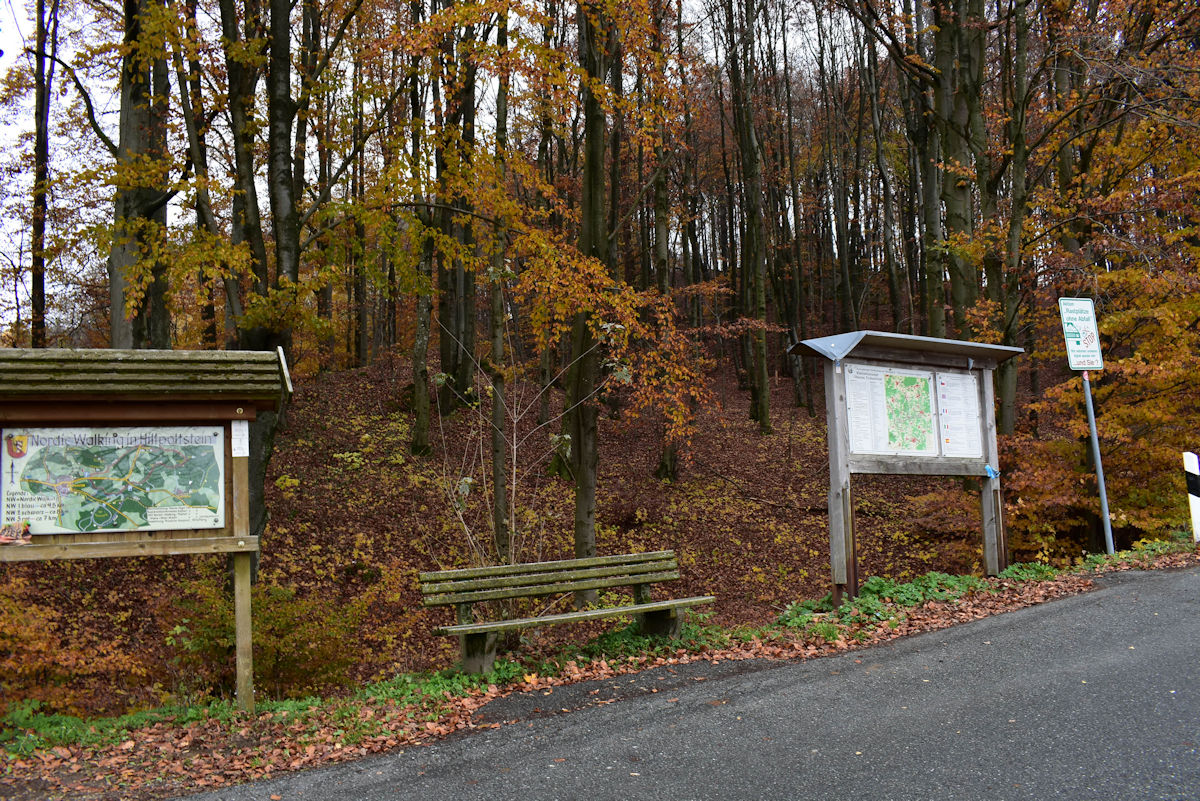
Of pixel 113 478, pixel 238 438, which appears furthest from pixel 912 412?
pixel 113 478

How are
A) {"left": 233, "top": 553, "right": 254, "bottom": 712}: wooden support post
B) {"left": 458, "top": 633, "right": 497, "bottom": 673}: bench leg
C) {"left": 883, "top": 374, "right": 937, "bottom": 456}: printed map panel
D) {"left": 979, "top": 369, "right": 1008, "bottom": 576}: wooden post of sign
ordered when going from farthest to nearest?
{"left": 979, "top": 369, "right": 1008, "bottom": 576}: wooden post of sign
{"left": 883, "top": 374, "right": 937, "bottom": 456}: printed map panel
{"left": 458, "top": 633, "right": 497, "bottom": 673}: bench leg
{"left": 233, "top": 553, "right": 254, "bottom": 712}: wooden support post

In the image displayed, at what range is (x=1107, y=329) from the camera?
34.4 feet

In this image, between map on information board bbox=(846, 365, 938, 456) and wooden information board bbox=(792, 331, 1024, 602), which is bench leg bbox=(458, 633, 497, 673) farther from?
map on information board bbox=(846, 365, 938, 456)

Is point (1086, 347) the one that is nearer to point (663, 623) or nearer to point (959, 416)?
point (959, 416)

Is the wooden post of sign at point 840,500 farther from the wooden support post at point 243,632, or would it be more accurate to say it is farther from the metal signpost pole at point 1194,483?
the wooden support post at point 243,632

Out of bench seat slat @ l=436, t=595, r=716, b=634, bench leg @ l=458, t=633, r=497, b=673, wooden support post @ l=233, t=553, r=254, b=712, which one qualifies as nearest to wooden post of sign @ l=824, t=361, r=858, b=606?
bench seat slat @ l=436, t=595, r=716, b=634

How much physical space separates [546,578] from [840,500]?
10.7 feet

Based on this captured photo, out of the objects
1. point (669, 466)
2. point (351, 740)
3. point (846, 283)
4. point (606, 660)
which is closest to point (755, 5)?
point (846, 283)

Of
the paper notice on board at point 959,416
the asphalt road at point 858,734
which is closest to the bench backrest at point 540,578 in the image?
the asphalt road at point 858,734

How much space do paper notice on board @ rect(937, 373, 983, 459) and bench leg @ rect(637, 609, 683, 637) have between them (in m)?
3.80

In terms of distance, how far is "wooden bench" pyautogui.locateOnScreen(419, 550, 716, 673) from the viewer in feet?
20.0

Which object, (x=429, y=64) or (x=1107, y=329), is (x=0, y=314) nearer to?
(x=429, y=64)

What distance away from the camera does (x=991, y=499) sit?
916cm

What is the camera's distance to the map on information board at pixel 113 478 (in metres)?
5.53
